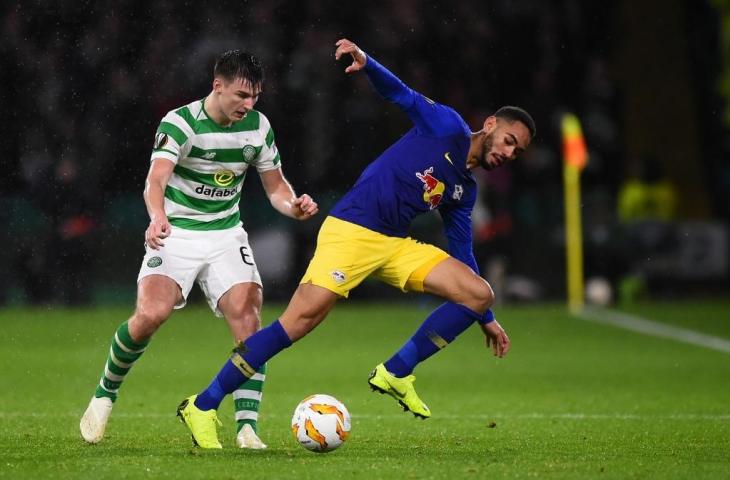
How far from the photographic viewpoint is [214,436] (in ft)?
21.9

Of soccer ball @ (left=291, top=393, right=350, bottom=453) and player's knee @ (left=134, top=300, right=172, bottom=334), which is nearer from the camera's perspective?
soccer ball @ (left=291, top=393, right=350, bottom=453)

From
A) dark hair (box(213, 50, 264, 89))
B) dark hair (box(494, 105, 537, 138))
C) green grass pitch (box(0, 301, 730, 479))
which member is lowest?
green grass pitch (box(0, 301, 730, 479))

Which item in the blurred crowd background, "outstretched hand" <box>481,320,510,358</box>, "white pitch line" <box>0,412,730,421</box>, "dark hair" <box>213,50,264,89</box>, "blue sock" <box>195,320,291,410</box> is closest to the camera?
"blue sock" <box>195,320,291,410</box>

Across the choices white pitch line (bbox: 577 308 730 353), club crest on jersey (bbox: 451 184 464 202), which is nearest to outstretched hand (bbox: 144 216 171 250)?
club crest on jersey (bbox: 451 184 464 202)

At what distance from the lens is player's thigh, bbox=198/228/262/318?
275 inches

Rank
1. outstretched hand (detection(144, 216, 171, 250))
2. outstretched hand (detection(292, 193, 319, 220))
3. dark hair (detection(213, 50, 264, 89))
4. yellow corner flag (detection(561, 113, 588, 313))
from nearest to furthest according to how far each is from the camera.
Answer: outstretched hand (detection(144, 216, 171, 250)) → dark hair (detection(213, 50, 264, 89)) → outstretched hand (detection(292, 193, 319, 220)) → yellow corner flag (detection(561, 113, 588, 313))

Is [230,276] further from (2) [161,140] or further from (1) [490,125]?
(1) [490,125]

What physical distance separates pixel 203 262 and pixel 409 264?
104cm

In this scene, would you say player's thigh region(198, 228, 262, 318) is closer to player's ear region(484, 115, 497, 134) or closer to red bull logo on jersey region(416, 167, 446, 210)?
red bull logo on jersey region(416, 167, 446, 210)

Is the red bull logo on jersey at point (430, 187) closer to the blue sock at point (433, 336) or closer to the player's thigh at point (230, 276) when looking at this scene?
the blue sock at point (433, 336)

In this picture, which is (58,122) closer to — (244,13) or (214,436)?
(244,13)

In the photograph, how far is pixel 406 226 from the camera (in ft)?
23.1

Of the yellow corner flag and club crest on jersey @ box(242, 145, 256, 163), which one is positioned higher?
club crest on jersey @ box(242, 145, 256, 163)

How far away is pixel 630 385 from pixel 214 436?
4331 millimetres
